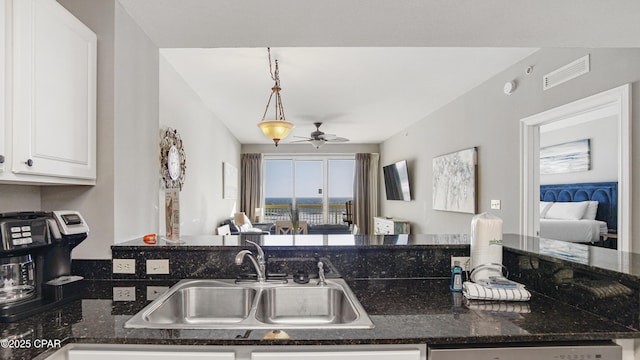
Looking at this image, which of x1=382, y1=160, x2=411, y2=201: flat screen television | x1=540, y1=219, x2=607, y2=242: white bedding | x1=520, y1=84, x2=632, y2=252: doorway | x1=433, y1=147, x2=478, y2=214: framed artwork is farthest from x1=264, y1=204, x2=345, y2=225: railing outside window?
x1=520, y1=84, x2=632, y2=252: doorway

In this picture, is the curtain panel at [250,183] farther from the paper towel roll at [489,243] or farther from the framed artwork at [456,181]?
the paper towel roll at [489,243]

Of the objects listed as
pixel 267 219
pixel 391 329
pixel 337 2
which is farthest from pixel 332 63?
pixel 267 219

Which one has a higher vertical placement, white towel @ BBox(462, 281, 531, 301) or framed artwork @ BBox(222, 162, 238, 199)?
framed artwork @ BBox(222, 162, 238, 199)

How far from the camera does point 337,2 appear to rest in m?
1.62

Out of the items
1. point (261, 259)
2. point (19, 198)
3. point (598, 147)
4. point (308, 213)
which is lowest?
point (308, 213)

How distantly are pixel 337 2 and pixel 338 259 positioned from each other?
1.26m

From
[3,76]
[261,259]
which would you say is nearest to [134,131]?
[3,76]

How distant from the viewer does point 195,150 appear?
13.3 ft

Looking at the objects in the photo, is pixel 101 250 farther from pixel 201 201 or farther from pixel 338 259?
pixel 201 201

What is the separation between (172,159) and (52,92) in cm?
183

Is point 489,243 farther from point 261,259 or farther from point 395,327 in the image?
point 261,259

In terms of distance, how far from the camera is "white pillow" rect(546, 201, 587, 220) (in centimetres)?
481

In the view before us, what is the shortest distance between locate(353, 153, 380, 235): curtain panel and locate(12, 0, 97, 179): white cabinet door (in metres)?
7.09

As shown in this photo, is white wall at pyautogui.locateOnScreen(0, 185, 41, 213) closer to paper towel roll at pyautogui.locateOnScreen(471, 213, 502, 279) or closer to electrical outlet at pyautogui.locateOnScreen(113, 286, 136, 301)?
electrical outlet at pyautogui.locateOnScreen(113, 286, 136, 301)
